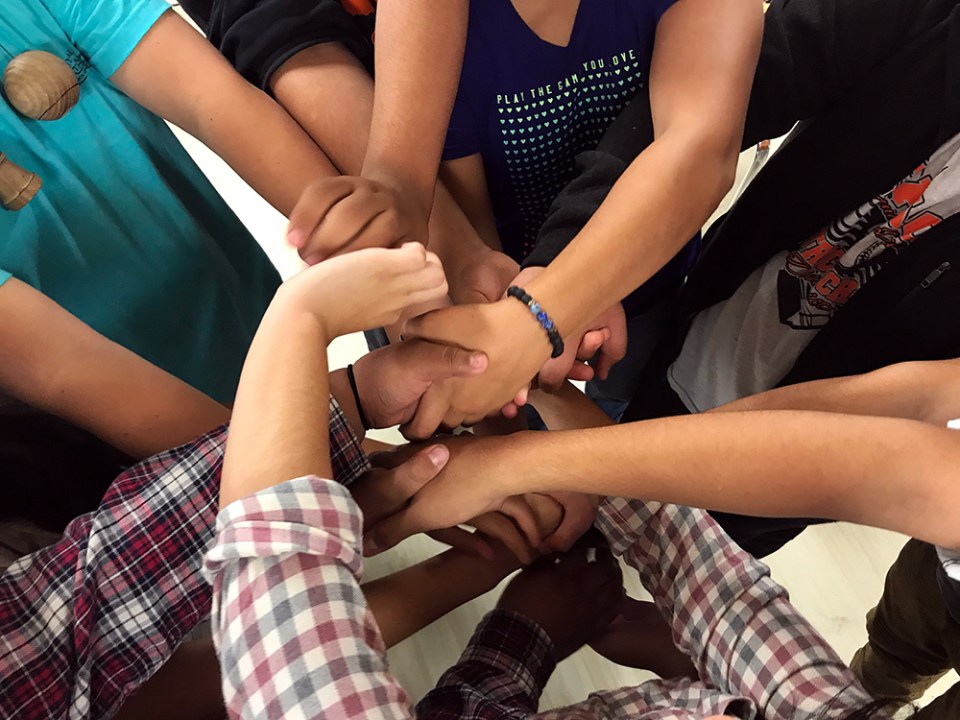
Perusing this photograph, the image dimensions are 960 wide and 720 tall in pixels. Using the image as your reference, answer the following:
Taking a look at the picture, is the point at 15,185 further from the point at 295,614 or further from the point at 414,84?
the point at 295,614

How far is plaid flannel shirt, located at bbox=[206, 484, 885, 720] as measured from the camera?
14.3 inches

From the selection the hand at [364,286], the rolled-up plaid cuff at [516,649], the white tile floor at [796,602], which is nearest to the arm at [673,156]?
the hand at [364,286]

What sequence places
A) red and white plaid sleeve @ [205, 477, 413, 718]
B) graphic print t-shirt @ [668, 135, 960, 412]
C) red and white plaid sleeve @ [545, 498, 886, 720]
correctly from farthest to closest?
graphic print t-shirt @ [668, 135, 960, 412] → red and white plaid sleeve @ [545, 498, 886, 720] → red and white plaid sleeve @ [205, 477, 413, 718]

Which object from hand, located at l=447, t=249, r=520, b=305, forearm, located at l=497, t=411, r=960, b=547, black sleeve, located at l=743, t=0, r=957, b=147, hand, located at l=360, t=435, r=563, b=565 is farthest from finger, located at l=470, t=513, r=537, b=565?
black sleeve, located at l=743, t=0, r=957, b=147

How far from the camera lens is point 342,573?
391 mm

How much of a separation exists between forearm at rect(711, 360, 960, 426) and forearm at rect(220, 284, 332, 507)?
14.0 inches

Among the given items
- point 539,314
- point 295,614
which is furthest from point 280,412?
point 539,314

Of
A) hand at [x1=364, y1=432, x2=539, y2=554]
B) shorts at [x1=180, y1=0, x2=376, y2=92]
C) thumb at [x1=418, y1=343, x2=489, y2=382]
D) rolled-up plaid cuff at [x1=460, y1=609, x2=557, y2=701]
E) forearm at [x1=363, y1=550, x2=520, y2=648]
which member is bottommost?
rolled-up plaid cuff at [x1=460, y1=609, x2=557, y2=701]

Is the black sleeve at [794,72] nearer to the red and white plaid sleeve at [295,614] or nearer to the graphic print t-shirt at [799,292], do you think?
the graphic print t-shirt at [799,292]

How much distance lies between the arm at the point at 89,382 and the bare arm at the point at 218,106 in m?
0.22

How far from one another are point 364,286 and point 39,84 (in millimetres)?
335

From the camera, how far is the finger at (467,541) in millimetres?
664

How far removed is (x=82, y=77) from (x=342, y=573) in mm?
516

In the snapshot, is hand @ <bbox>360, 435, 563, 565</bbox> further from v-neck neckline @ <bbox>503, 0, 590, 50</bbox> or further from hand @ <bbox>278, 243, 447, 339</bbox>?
v-neck neckline @ <bbox>503, 0, 590, 50</bbox>
